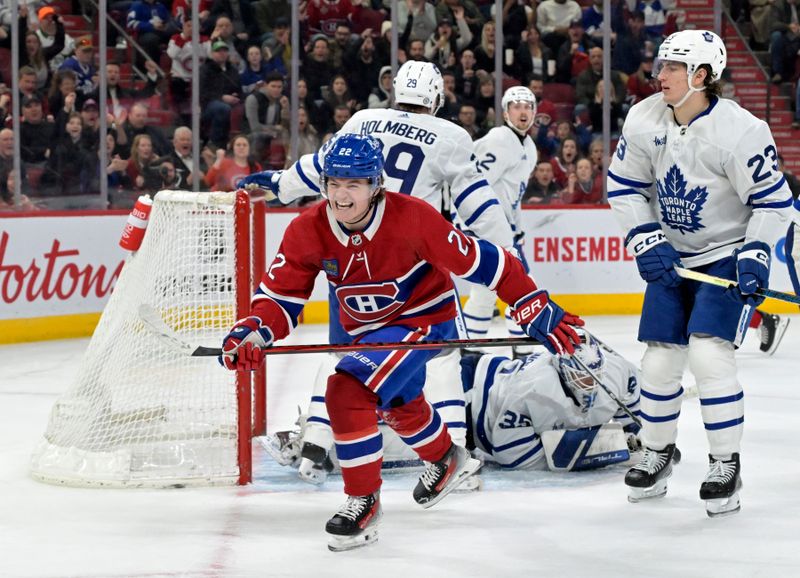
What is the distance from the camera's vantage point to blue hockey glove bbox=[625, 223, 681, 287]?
3.51m

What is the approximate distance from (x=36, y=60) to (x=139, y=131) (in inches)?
28.0

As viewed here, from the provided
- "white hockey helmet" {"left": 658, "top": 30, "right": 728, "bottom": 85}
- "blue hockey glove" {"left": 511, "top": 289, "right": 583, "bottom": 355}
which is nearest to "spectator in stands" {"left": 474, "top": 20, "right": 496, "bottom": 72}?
"white hockey helmet" {"left": 658, "top": 30, "right": 728, "bottom": 85}

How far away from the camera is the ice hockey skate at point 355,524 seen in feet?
10.3

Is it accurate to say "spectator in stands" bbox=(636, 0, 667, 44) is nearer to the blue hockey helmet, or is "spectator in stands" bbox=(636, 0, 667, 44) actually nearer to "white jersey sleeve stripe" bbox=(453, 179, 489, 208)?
"white jersey sleeve stripe" bbox=(453, 179, 489, 208)

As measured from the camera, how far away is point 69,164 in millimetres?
7590

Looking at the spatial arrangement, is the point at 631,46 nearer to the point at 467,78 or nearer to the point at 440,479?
the point at 467,78

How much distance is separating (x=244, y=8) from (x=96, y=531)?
552 centimetres

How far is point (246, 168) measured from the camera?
821 cm

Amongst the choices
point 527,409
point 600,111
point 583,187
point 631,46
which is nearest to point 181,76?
point 583,187

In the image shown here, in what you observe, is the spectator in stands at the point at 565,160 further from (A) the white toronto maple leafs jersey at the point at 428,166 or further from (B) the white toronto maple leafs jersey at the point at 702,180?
(B) the white toronto maple leafs jersey at the point at 702,180

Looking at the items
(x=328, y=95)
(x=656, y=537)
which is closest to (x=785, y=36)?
(x=328, y=95)

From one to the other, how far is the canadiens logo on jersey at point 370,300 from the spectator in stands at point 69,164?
181 inches

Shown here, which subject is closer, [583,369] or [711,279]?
[711,279]

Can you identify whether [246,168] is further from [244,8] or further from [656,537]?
[656,537]
